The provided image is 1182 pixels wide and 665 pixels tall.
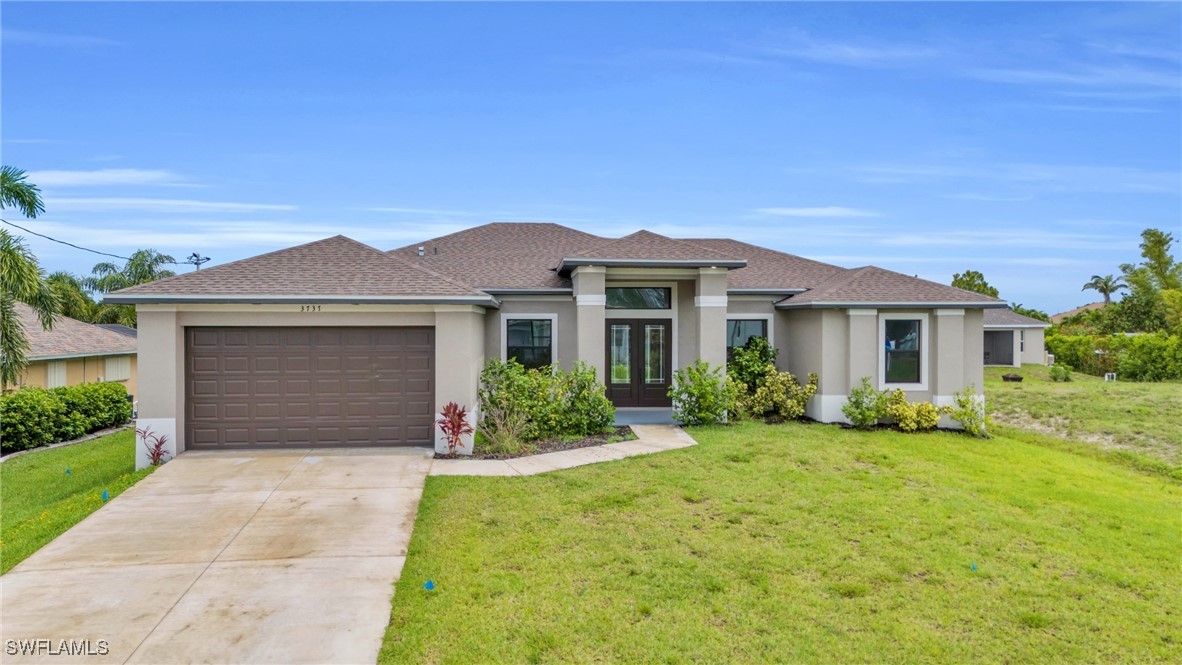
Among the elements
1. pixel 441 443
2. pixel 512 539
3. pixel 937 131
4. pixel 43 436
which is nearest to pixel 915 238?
pixel 937 131

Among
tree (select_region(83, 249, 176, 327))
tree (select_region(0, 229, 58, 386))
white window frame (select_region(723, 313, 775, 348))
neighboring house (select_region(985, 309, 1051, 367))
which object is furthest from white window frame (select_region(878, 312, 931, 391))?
tree (select_region(83, 249, 176, 327))

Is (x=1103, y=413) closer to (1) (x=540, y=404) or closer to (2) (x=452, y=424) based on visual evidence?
(1) (x=540, y=404)

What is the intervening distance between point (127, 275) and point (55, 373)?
1726 centimetres

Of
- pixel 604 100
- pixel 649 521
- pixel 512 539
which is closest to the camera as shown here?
pixel 512 539

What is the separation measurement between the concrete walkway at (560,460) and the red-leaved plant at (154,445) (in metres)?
4.69

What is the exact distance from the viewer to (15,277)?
41.2 ft

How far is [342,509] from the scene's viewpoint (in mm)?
7594

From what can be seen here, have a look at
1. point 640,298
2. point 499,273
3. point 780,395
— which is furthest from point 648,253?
point 780,395

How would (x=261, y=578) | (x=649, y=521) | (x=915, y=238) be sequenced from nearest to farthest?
Answer: (x=261, y=578)
(x=649, y=521)
(x=915, y=238)

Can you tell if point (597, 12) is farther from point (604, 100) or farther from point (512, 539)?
point (512, 539)

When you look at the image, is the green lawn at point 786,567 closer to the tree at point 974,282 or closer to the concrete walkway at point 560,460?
the concrete walkway at point 560,460

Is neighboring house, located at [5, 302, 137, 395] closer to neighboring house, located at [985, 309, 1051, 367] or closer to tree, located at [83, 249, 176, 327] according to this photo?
tree, located at [83, 249, 176, 327]

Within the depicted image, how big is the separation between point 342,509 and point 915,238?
2537 cm

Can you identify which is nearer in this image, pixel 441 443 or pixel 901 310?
pixel 441 443
